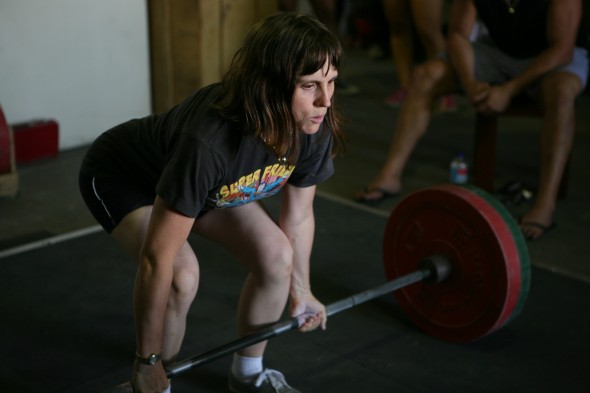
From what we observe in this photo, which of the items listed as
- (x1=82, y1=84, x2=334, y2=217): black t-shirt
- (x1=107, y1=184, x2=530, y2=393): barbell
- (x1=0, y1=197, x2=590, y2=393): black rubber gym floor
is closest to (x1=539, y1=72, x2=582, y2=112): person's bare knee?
(x1=0, y1=197, x2=590, y2=393): black rubber gym floor

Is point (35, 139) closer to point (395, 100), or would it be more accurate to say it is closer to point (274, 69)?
point (395, 100)

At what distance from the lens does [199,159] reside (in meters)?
1.34

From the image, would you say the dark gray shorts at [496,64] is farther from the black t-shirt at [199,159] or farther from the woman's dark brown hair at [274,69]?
the woman's dark brown hair at [274,69]

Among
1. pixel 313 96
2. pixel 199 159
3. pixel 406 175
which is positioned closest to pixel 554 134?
pixel 406 175

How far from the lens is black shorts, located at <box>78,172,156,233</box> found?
1.59 meters

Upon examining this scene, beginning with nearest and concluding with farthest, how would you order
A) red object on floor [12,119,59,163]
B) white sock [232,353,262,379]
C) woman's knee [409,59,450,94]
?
white sock [232,353,262,379]
woman's knee [409,59,450,94]
red object on floor [12,119,59,163]

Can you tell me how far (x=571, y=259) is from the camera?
8.13 feet

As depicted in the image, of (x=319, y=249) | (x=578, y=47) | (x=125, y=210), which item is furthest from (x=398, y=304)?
(x=578, y=47)

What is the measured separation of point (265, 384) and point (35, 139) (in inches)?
74.9

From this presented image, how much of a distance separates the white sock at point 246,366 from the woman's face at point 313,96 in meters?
0.57

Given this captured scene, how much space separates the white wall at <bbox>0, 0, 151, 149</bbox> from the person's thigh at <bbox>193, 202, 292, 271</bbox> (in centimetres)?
193

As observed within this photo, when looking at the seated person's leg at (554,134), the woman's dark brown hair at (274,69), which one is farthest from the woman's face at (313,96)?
the seated person's leg at (554,134)

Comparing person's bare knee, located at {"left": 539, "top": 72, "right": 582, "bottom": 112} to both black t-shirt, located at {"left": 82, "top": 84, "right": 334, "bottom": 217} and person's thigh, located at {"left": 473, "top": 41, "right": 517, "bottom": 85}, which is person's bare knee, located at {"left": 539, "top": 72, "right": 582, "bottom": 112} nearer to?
person's thigh, located at {"left": 473, "top": 41, "right": 517, "bottom": 85}

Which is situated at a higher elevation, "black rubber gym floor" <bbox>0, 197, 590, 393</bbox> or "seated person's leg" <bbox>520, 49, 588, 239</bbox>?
"seated person's leg" <bbox>520, 49, 588, 239</bbox>
